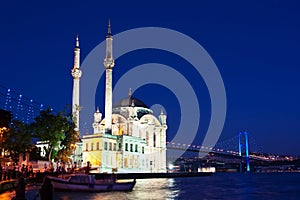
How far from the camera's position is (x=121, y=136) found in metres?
71.3

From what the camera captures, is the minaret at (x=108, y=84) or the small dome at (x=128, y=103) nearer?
the minaret at (x=108, y=84)

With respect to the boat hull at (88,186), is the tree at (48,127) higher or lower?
higher

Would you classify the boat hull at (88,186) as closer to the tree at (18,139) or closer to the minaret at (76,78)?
the tree at (18,139)

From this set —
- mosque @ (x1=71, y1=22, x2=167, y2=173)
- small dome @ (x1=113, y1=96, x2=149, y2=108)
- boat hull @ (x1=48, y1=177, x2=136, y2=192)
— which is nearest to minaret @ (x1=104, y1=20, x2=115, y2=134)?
mosque @ (x1=71, y1=22, x2=167, y2=173)

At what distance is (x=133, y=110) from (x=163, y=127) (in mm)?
10808

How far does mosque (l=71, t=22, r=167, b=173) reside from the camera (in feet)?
223

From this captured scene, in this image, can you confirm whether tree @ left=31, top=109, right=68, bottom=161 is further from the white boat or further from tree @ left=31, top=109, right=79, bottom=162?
the white boat

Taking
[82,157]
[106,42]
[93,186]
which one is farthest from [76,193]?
[106,42]

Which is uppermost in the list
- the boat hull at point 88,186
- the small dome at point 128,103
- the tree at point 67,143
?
the small dome at point 128,103

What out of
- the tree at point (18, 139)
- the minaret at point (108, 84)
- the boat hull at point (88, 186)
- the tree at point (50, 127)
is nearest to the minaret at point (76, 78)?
the minaret at point (108, 84)

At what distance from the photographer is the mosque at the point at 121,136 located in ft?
223

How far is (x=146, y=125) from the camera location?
8181 centimetres

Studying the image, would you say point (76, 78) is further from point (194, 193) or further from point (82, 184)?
point (82, 184)

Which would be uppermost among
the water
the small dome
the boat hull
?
Answer: the small dome
